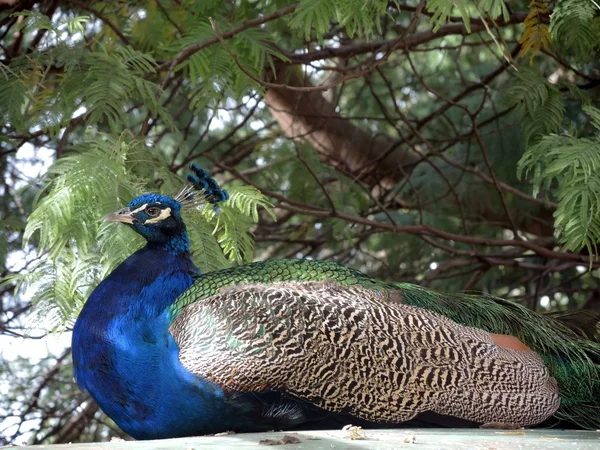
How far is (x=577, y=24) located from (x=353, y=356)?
6.64 ft

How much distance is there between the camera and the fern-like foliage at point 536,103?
4.67m

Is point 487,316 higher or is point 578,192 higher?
point 578,192

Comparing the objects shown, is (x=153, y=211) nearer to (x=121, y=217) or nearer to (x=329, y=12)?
(x=121, y=217)

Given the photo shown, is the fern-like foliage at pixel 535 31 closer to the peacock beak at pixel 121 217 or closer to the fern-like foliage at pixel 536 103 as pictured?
the fern-like foliage at pixel 536 103

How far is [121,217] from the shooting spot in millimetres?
3664

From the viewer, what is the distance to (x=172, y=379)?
3.27 meters

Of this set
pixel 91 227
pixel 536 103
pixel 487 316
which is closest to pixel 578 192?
pixel 487 316

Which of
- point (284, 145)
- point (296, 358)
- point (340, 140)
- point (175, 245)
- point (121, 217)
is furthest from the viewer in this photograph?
point (340, 140)

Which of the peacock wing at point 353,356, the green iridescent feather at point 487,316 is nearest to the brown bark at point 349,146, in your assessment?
the green iridescent feather at point 487,316

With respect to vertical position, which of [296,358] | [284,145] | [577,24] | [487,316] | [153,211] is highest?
[284,145]

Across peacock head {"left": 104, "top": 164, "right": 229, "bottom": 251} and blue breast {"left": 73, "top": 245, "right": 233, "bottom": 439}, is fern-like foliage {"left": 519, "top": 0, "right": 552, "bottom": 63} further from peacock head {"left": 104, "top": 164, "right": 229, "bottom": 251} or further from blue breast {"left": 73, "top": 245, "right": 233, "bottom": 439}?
blue breast {"left": 73, "top": 245, "right": 233, "bottom": 439}

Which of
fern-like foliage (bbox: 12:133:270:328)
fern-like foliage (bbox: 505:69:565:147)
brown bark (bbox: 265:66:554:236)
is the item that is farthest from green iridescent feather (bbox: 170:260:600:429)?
brown bark (bbox: 265:66:554:236)

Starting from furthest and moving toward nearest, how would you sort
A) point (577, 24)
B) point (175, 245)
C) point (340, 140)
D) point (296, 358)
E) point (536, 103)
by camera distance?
point (340, 140) → point (536, 103) → point (577, 24) → point (175, 245) → point (296, 358)

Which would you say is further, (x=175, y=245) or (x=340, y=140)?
(x=340, y=140)
